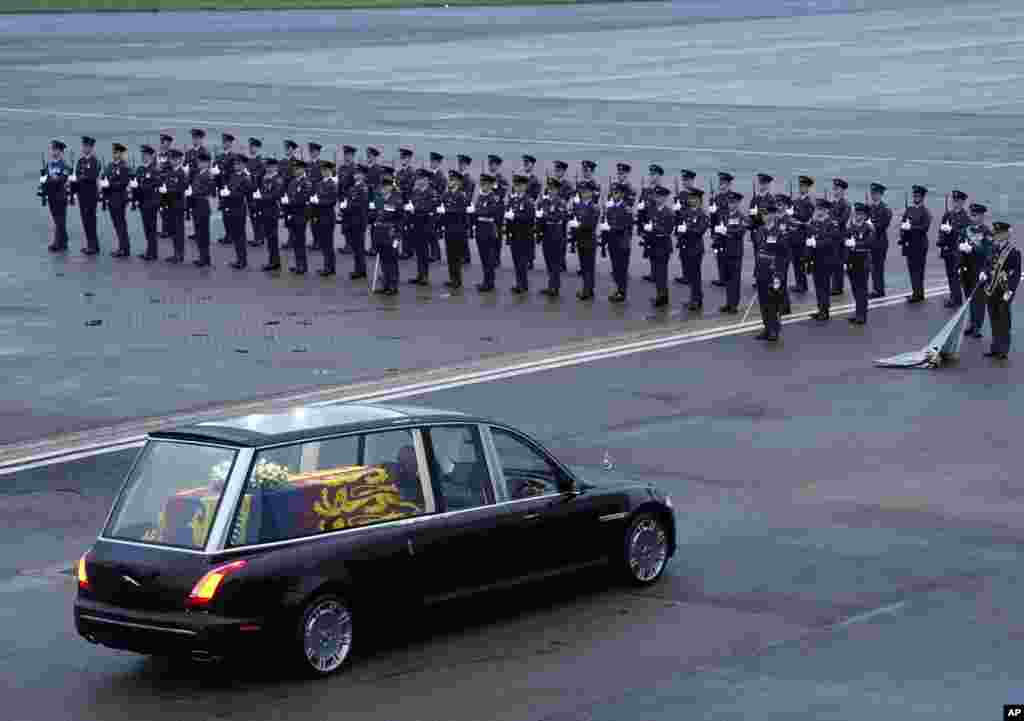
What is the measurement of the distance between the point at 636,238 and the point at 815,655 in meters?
22.0

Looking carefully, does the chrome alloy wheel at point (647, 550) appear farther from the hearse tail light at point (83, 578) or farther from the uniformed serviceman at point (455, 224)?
the uniformed serviceman at point (455, 224)

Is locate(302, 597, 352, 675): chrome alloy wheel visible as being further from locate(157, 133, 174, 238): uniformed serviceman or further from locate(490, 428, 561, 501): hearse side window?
locate(157, 133, 174, 238): uniformed serviceman

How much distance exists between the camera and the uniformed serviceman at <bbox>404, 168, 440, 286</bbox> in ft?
96.5

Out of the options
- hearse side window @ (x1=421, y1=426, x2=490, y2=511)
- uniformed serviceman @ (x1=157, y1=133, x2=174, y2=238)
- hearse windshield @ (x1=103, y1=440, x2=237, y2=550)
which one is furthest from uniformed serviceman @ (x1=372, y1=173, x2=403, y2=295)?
hearse windshield @ (x1=103, y1=440, x2=237, y2=550)

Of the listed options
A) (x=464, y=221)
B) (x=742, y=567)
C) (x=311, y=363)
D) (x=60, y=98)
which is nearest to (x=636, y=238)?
(x=464, y=221)

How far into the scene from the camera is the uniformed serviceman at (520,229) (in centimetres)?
2866

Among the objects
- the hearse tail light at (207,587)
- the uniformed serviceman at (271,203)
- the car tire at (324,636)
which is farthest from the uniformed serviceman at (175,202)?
the hearse tail light at (207,587)

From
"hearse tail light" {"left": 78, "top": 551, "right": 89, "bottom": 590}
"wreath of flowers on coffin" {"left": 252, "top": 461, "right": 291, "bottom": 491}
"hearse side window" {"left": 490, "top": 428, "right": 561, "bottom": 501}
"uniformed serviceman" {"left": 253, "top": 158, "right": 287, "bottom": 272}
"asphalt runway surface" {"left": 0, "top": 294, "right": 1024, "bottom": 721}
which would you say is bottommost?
"asphalt runway surface" {"left": 0, "top": 294, "right": 1024, "bottom": 721}

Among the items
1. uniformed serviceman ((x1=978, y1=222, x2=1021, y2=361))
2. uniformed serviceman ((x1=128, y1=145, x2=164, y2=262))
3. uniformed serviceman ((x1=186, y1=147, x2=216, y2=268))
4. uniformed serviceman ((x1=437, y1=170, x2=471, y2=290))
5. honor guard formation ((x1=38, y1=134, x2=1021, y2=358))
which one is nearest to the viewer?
uniformed serviceman ((x1=978, y1=222, x2=1021, y2=361))

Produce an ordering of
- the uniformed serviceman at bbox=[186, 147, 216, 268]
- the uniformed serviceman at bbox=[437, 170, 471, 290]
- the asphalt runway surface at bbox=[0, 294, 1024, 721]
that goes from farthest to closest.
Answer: the uniformed serviceman at bbox=[186, 147, 216, 268] < the uniformed serviceman at bbox=[437, 170, 471, 290] < the asphalt runway surface at bbox=[0, 294, 1024, 721]

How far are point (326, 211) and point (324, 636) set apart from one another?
18.9 metres

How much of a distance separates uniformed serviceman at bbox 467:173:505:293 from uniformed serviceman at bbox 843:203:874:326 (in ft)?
16.8

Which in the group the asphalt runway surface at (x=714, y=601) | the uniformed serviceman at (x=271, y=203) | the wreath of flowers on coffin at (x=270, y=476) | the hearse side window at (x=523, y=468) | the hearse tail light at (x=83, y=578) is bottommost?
the asphalt runway surface at (x=714, y=601)

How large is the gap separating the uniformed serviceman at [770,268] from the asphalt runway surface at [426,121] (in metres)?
1.44
